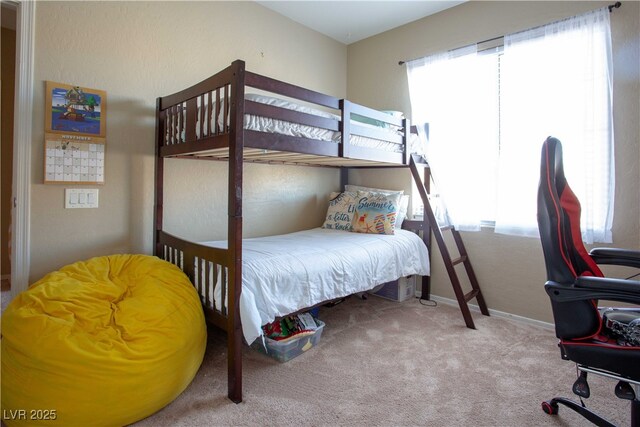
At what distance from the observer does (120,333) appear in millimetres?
1515

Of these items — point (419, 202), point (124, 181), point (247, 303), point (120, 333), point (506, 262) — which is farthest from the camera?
point (419, 202)

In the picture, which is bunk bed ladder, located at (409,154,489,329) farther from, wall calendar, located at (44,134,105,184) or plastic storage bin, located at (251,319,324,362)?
wall calendar, located at (44,134,105,184)

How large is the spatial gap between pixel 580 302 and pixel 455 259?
170cm

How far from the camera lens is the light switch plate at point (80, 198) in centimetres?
207

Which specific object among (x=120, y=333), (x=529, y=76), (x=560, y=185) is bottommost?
(x=120, y=333)

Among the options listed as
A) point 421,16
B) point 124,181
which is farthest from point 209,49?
point 421,16

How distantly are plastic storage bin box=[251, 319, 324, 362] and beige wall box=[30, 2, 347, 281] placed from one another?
1.08 metres

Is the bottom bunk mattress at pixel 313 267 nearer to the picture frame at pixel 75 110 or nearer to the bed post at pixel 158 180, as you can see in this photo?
the bed post at pixel 158 180

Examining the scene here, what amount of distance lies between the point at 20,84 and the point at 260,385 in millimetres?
2085

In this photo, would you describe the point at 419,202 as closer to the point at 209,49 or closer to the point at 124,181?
the point at 209,49

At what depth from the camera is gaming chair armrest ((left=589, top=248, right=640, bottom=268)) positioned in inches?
62.3

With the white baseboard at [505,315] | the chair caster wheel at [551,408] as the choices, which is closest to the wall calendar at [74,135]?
the chair caster wheel at [551,408]

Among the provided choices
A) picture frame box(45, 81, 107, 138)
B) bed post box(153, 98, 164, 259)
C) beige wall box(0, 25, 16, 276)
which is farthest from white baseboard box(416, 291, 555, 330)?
beige wall box(0, 25, 16, 276)

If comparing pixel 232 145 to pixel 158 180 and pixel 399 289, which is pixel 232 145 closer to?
pixel 158 180
